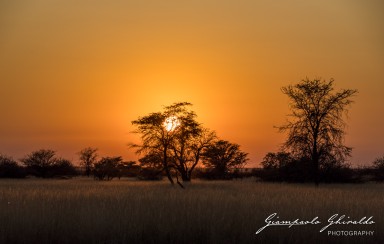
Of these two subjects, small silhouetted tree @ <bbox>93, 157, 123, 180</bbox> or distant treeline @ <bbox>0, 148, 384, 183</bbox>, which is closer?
distant treeline @ <bbox>0, 148, 384, 183</bbox>

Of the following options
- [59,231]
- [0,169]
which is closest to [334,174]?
[59,231]

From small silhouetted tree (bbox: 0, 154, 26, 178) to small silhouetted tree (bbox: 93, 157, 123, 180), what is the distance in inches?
462

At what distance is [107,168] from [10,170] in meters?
15.2

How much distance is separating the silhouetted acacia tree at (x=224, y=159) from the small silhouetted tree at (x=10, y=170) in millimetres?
29069

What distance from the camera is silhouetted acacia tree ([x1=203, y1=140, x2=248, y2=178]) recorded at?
7169cm

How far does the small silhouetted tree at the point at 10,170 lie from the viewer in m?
72.7

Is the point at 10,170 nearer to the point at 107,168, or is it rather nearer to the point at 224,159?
the point at 107,168

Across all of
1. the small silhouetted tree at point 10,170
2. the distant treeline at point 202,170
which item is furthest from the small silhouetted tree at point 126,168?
the small silhouetted tree at point 10,170
